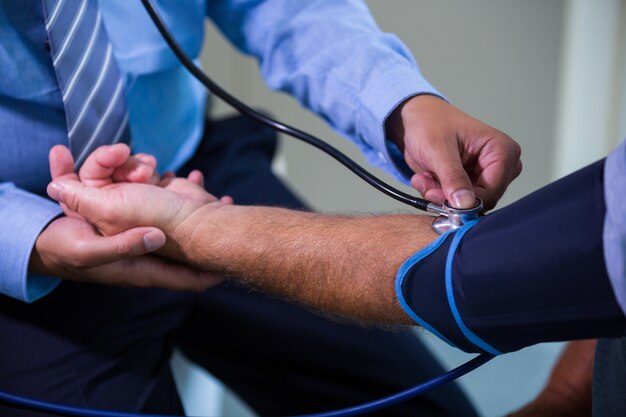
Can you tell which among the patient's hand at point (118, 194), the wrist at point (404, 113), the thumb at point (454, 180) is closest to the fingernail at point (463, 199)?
the thumb at point (454, 180)

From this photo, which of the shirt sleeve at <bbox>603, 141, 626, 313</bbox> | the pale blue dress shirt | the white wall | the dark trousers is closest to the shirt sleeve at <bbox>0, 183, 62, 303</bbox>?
the pale blue dress shirt

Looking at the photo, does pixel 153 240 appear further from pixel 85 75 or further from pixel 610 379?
pixel 610 379

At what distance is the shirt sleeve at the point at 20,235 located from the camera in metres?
0.85

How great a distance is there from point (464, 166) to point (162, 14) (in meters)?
0.58

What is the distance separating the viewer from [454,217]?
0.71 metres

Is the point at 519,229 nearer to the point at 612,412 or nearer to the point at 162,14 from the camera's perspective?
the point at 612,412

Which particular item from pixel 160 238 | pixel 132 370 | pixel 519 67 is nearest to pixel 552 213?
pixel 160 238

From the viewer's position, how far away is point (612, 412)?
2.38 feet

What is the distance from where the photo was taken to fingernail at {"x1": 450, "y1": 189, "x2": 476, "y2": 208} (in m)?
0.71

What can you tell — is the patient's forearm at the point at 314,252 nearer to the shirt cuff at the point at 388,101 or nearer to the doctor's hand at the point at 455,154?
the doctor's hand at the point at 455,154

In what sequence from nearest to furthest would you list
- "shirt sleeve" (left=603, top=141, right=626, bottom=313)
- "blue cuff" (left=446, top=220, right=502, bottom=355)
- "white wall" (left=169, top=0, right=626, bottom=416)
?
"shirt sleeve" (left=603, top=141, right=626, bottom=313)
"blue cuff" (left=446, top=220, right=502, bottom=355)
"white wall" (left=169, top=0, right=626, bottom=416)

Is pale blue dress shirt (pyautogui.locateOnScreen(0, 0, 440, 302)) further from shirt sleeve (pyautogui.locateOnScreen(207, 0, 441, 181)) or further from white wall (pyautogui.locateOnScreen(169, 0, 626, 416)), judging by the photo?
white wall (pyautogui.locateOnScreen(169, 0, 626, 416))

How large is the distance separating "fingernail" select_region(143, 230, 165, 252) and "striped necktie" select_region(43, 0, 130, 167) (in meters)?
0.23

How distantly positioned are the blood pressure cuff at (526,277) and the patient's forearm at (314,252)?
47mm
